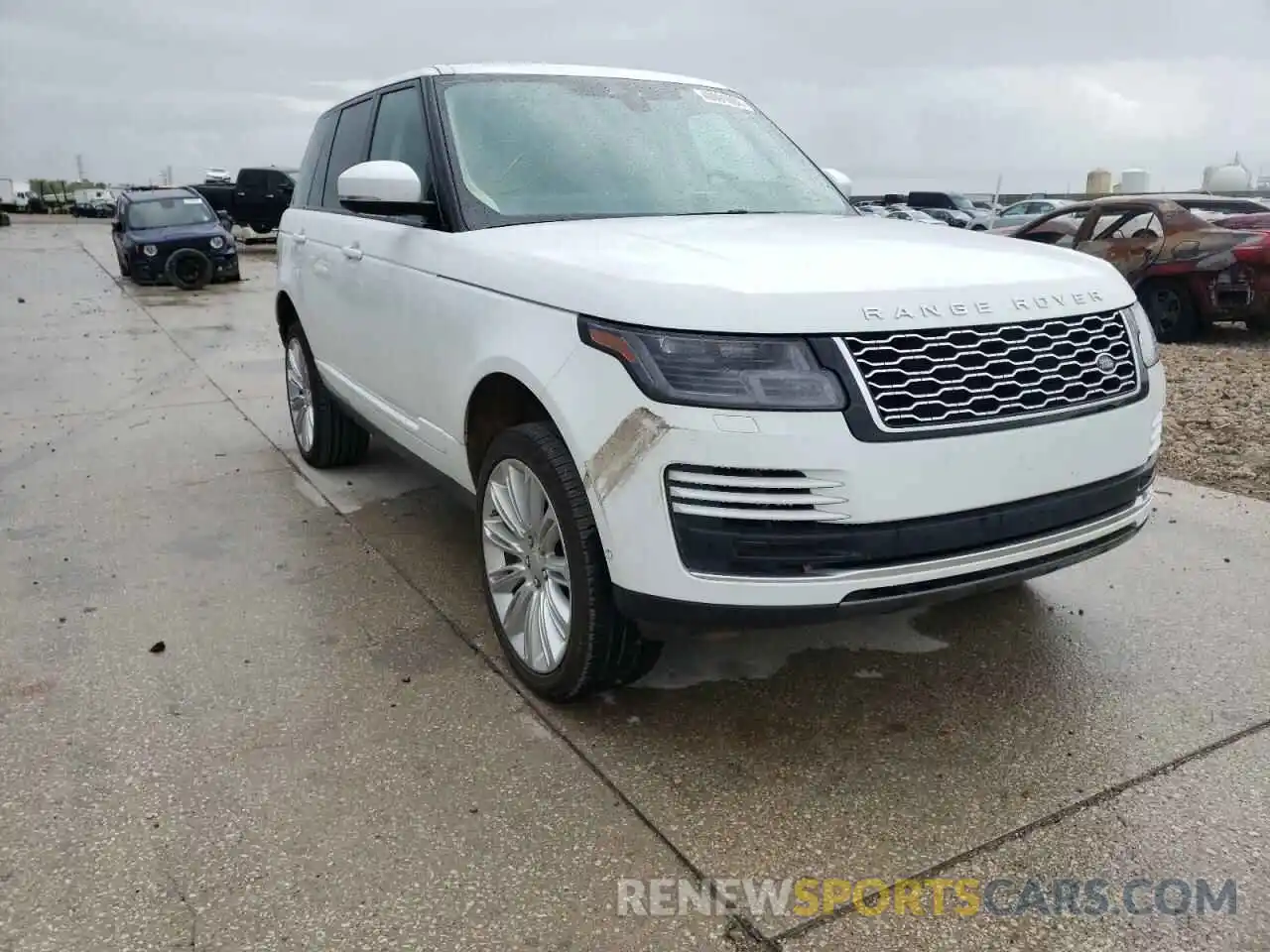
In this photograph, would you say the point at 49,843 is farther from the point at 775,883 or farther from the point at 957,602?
the point at 957,602

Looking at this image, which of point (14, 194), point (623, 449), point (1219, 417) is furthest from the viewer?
point (14, 194)

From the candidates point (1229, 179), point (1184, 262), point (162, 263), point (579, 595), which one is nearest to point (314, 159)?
point (579, 595)

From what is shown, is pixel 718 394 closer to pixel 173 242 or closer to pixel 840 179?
pixel 840 179

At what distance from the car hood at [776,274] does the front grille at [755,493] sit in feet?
1.10

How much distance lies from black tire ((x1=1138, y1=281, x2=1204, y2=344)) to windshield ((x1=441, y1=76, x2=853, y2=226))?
7524 mm

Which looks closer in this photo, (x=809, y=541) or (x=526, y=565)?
(x=809, y=541)

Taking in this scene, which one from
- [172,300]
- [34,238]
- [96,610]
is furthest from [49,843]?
[34,238]

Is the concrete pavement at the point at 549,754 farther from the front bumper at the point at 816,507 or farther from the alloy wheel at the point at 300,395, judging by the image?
the alloy wheel at the point at 300,395

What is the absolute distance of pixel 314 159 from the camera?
17.8 ft

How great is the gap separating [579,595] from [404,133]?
2.19 meters

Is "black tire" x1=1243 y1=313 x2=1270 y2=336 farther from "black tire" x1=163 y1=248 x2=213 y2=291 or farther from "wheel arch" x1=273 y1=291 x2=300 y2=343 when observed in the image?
"black tire" x1=163 y1=248 x2=213 y2=291

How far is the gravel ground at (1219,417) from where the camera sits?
558 cm

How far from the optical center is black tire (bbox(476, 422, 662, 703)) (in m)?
2.75

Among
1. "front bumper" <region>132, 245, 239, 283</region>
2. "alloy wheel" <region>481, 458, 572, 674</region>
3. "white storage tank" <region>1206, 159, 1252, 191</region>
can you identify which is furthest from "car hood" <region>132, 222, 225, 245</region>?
"white storage tank" <region>1206, 159, 1252, 191</region>
